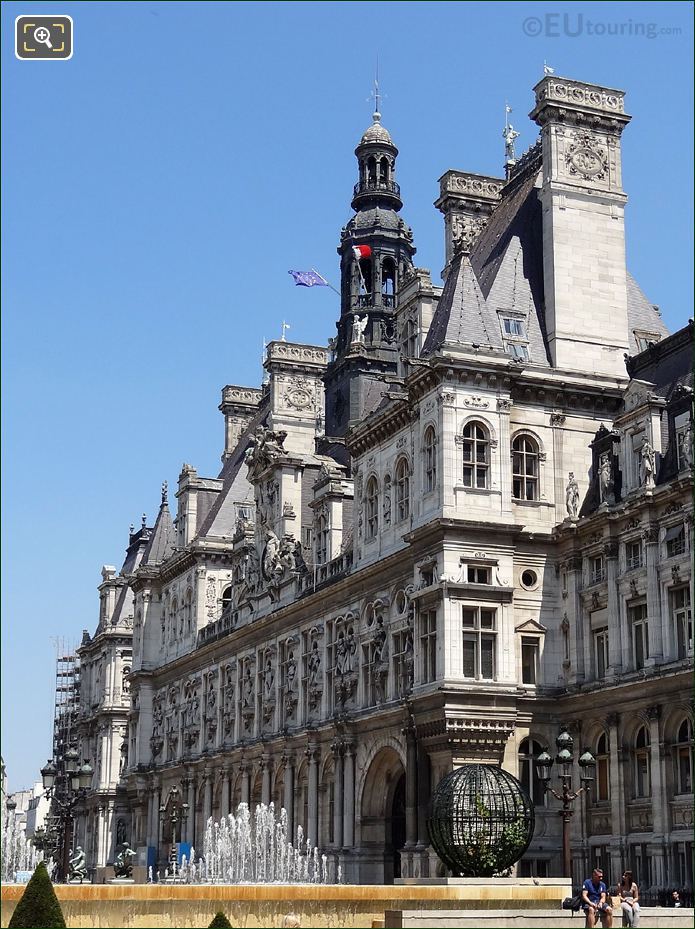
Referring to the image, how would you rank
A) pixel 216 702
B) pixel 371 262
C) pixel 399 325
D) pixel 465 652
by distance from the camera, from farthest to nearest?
pixel 371 262
pixel 216 702
pixel 399 325
pixel 465 652

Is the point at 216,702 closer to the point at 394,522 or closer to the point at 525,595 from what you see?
the point at 394,522

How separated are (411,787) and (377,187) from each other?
42.8m

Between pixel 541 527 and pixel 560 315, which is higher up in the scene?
pixel 560 315

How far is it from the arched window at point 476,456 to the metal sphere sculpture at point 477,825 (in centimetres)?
1427

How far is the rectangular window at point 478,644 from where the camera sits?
4747cm

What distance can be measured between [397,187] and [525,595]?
3960 centimetres

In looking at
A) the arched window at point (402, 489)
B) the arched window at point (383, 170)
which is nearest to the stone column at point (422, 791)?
the arched window at point (402, 489)

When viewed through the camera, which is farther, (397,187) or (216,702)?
(397,187)

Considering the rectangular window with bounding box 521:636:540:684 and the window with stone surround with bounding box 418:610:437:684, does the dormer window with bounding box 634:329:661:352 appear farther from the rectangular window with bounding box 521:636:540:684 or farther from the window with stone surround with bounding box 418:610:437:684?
the window with stone surround with bounding box 418:610:437:684

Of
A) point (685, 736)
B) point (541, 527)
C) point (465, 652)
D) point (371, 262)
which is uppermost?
point (371, 262)

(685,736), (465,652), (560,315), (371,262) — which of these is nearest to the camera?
(685,736)

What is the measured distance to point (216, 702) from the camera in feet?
246

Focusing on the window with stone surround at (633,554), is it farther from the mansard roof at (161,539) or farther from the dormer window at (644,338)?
the mansard roof at (161,539)

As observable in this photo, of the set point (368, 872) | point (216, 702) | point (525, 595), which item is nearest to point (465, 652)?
point (525, 595)
